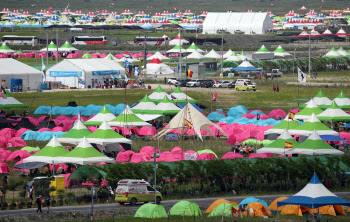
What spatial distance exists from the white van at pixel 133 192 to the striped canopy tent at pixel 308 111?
25.1 m

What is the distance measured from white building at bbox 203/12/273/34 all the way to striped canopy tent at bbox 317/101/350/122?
10423 centimetres

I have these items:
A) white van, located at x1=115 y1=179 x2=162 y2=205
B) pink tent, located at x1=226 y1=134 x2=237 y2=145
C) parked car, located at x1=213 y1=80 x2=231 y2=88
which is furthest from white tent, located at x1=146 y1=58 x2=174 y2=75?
white van, located at x1=115 y1=179 x2=162 y2=205

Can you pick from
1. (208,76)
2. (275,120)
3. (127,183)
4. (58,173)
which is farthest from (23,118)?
(208,76)

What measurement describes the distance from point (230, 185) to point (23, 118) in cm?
2348

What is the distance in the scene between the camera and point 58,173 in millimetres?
41500

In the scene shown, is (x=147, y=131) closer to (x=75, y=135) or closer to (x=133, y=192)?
(x=75, y=135)

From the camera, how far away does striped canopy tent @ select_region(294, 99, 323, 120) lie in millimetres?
57378

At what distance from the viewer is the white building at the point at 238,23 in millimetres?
161500

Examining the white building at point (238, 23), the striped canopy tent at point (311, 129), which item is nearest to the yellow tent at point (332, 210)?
the striped canopy tent at point (311, 129)

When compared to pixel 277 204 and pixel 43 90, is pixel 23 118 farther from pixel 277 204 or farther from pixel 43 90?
A: pixel 277 204

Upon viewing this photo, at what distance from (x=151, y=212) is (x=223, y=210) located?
3.23 metres

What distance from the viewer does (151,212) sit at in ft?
104

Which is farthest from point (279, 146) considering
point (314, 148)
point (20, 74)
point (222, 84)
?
point (20, 74)

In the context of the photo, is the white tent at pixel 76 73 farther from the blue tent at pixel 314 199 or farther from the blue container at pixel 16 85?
the blue tent at pixel 314 199
